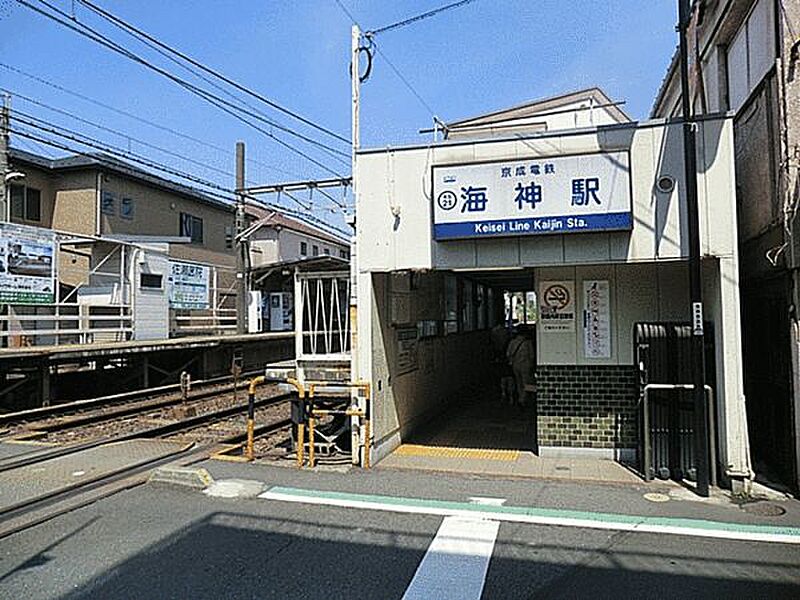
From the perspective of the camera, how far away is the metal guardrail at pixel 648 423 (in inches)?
253

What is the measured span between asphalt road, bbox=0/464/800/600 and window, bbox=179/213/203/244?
25.2 meters

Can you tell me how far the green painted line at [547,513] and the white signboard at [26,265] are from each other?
33.1 feet

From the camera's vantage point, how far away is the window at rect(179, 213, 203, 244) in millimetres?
29742

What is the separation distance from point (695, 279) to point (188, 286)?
1651 centimetres

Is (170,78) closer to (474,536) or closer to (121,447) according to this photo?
(121,447)

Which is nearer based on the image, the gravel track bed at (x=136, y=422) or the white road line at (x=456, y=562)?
the white road line at (x=456, y=562)

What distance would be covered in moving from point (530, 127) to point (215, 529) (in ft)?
30.1

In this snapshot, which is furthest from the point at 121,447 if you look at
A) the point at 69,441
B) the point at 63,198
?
the point at 63,198

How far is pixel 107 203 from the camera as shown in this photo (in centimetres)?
2505

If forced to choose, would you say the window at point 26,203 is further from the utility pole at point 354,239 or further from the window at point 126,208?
the utility pole at point 354,239

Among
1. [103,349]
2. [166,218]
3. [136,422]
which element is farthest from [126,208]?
[136,422]

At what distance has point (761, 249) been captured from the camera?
22.8ft

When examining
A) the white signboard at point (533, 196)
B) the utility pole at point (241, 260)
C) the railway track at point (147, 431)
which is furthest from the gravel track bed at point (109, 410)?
the white signboard at point (533, 196)

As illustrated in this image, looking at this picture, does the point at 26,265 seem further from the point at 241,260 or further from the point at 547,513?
the point at 547,513
